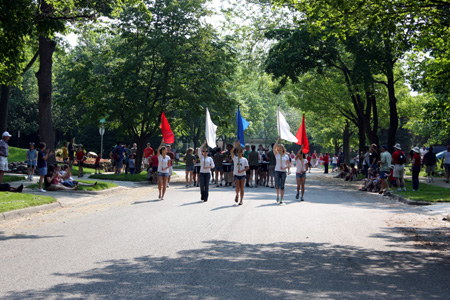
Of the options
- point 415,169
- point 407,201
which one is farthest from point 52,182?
point 415,169

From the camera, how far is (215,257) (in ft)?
26.9

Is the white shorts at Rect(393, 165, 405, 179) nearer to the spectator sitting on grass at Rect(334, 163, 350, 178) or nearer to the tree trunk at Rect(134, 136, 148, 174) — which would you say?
the spectator sitting on grass at Rect(334, 163, 350, 178)

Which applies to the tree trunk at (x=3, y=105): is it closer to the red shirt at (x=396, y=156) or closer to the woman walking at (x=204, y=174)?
the woman walking at (x=204, y=174)

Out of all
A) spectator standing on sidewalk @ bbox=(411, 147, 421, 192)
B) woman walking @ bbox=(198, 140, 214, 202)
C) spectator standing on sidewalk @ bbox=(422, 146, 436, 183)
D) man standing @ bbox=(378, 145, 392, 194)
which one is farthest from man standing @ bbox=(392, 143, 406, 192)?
spectator standing on sidewalk @ bbox=(422, 146, 436, 183)

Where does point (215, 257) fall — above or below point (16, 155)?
below

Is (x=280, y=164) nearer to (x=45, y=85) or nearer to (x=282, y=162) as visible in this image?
(x=282, y=162)

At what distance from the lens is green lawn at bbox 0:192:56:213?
13.9 metres

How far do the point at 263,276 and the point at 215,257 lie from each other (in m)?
1.29

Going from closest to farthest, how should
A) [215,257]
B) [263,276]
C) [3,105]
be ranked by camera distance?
[263,276] < [215,257] < [3,105]

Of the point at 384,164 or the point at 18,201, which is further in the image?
the point at 384,164

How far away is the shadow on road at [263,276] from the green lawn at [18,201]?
22.5 ft

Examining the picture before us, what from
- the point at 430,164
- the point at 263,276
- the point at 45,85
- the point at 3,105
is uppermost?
the point at 45,85

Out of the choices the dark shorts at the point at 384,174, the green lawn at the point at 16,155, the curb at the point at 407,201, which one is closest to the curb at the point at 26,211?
the curb at the point at 407,201

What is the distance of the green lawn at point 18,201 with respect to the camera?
13908 millimetres
